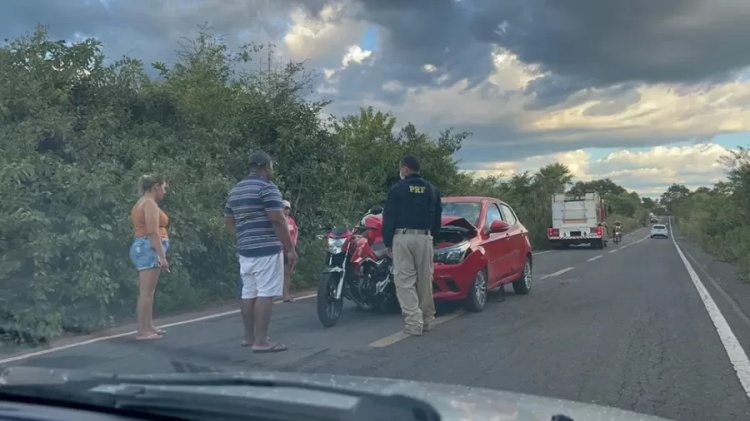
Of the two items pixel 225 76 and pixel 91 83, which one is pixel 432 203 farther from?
pixel 225 76

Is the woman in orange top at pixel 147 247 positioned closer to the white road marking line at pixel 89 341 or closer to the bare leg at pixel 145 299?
the bare leg at pixel 145 299

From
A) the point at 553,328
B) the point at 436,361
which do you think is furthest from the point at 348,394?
the point at 553,328

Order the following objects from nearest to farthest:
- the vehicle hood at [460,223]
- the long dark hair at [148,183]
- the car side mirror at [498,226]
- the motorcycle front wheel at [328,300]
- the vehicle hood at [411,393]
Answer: the vehicle hood at [411,393], the long dark hair at [148,183], the motorcycle front wheel at [328,300], the vehicle hood at [460,223], the car side mirror at [498,226]

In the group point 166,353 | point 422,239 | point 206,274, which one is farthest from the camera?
point 206,274

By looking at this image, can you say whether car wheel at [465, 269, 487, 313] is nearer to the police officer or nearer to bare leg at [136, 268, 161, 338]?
the police officer

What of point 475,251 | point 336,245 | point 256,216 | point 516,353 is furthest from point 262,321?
point 475,251

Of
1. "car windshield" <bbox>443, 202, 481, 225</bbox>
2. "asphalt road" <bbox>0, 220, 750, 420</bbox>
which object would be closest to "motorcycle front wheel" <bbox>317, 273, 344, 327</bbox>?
"asphalt road" <bbox>0, 220, 750, 420</bbox>

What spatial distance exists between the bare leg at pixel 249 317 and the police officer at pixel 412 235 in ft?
5.62

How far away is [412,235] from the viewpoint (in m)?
8.34

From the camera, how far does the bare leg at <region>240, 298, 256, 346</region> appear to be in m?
7.37

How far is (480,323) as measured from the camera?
923 centimetres

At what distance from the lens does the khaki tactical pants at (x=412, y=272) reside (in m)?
8.28

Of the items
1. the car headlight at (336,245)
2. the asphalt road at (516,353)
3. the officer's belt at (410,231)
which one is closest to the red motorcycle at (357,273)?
the car headlight at (336,245)

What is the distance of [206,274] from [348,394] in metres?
10.3
